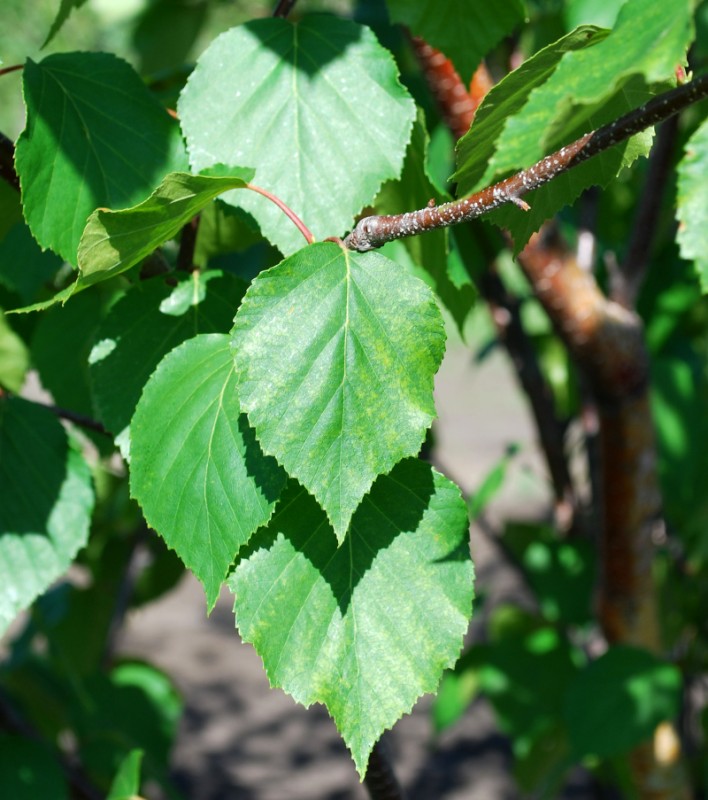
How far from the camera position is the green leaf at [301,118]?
0.48 meters

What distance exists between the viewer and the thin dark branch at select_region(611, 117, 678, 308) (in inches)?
39.4

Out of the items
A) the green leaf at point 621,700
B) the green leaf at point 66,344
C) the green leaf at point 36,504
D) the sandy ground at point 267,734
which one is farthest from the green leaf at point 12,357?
the sandy ground at point 267,734

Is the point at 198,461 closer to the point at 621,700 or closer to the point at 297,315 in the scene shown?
the point at 297,315

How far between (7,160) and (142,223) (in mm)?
147

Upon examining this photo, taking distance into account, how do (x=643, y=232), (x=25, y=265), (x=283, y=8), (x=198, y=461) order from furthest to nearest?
(x=643, y=232)
(x=25, y=265)
(x=283, y=8)
(x=198, y=461)

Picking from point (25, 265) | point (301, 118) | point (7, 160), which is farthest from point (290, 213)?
point (25, 265)

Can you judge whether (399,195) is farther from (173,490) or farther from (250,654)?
(250,654)

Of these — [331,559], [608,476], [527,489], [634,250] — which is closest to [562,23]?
[634,250]

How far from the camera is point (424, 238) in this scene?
54 cm

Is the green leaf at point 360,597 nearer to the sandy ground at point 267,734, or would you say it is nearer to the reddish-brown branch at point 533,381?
the reddish-brown branch at point 533,381

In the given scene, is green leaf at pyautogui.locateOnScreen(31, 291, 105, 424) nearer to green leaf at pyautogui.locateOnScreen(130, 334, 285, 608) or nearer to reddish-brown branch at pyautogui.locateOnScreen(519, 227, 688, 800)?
green leaf at pyautogui.locateOnScreen(130, 334, 285, 608)

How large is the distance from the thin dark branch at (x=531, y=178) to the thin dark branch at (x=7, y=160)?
200mm

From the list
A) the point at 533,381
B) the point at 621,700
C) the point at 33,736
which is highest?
the point at 33,736

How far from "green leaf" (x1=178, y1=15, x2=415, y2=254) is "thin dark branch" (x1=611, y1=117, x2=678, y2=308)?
55 cm
